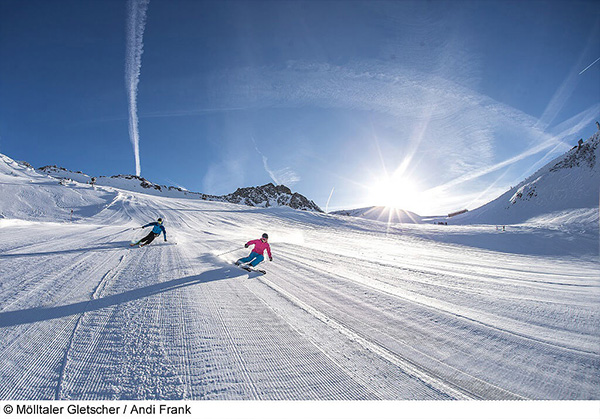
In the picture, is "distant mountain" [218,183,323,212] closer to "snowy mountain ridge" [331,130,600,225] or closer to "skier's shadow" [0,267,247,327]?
"snowy mountain ridge" [331,130,600,225]

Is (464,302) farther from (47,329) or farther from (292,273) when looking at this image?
(47,329)

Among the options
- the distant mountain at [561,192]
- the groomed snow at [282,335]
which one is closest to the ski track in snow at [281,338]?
the groomed snow at [282,335]

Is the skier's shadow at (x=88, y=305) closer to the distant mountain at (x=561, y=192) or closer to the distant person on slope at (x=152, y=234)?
the distant person on slope at (x=152, y=234)

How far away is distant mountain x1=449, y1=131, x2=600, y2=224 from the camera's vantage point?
27625mm

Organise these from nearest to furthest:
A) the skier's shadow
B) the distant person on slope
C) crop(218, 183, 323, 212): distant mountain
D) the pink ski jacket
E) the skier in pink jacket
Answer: the skier's shadow → the skier in pink jacket → the pink ski jacket → the distant person on slope → crop(218, 183, 323, 212): distant mountain

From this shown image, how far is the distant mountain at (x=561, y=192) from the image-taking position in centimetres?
2762

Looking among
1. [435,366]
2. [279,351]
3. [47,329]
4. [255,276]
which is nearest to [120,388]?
[279,351]

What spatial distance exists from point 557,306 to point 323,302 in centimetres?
388

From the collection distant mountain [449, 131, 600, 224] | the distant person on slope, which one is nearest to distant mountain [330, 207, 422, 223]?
distant mountain [449, 131, 600, 224]

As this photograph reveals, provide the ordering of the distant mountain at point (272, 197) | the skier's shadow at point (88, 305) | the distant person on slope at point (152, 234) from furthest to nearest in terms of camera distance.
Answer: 1. the distant mountain at point (272, 197)
2. the distant person on slope at point (152, 234)
3. the skier's shadow at point (88, 305)

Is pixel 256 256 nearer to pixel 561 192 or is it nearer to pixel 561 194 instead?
pixel 561 194

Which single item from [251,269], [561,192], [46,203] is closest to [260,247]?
[251,269]

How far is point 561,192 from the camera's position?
101 feet

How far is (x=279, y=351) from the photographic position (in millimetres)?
2115
